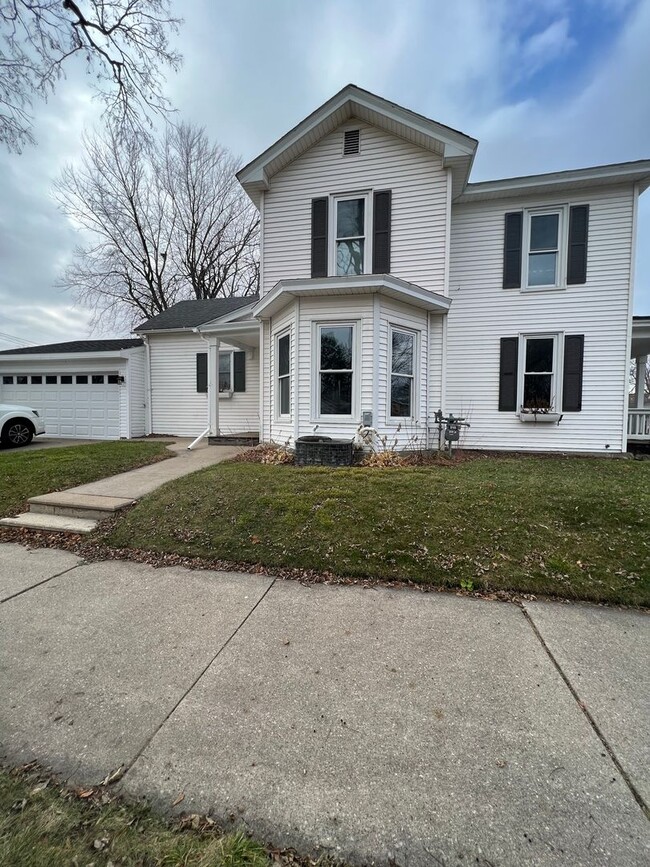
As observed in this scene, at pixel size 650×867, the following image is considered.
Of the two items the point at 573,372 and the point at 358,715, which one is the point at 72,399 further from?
the point at 573,372

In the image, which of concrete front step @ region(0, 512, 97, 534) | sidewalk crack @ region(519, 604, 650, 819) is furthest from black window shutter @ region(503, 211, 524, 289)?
concrete front step @ region(0, 512, 97, 534)

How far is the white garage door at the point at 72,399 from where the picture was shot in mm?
12891

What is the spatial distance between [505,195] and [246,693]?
33.2 ft

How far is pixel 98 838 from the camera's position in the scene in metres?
1.34

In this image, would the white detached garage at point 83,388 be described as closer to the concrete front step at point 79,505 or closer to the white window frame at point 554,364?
the concrete front step at point 79,505

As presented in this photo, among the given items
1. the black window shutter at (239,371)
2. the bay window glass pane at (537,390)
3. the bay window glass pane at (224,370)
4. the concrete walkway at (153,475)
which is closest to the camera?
the concrete walkway at (153,475)

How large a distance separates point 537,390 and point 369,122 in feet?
22.2

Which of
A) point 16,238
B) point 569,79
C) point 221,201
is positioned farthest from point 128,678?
point 221,201

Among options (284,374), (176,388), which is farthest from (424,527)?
(176,388)

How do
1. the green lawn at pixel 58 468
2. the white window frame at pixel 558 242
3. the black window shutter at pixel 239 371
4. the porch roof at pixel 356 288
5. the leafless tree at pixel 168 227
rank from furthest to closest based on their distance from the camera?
the leafless tree at pixel 168 227, the black window shutter at pixel 239 371, the white window frame at pixel 558 242, the porch roof at pixel 356 288, the green lawn at pixel 58 468

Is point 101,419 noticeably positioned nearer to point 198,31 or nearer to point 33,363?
point 33,363

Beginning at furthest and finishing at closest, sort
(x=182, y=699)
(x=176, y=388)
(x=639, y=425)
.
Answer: (x=176, y=388) → (x=639, y=425) → (x=182, y=699)

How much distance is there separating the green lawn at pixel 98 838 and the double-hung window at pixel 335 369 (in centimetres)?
619

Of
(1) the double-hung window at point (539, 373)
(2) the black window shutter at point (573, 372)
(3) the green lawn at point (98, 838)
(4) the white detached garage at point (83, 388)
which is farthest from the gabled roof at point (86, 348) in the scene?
(3) the green lawn at point (98, 838)
